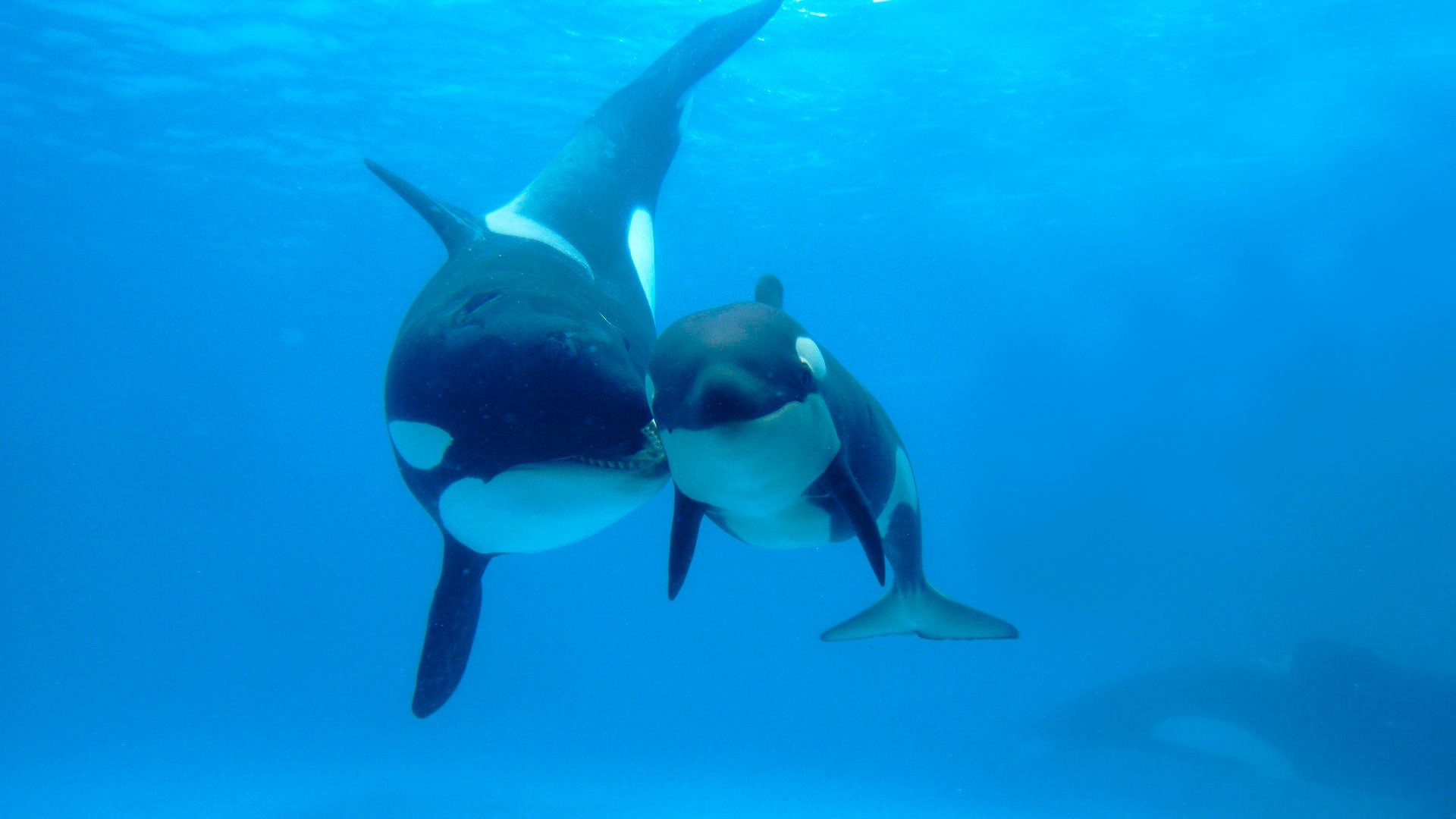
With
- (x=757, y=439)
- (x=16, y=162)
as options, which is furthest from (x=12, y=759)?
(x=757, y=439)

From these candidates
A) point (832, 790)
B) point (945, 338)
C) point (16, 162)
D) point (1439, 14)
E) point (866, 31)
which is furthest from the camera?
point (945, 338)

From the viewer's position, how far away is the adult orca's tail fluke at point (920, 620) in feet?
16.3

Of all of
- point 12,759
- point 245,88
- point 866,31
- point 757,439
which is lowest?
point 12,759

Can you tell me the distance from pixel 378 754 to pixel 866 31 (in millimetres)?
29542

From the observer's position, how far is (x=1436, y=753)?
16.2m

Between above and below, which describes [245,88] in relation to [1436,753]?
above

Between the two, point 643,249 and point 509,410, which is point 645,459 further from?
point 643,249

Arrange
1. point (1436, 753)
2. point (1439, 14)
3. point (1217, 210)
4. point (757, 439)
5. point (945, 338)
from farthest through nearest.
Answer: point (945, 338) → point (1217, 210) → point (1439, 14) → point (1436, 753) → point (757, 439)

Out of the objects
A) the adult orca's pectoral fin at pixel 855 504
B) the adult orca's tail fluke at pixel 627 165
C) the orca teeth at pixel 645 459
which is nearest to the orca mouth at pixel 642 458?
the orca teeth at pixel 645 459

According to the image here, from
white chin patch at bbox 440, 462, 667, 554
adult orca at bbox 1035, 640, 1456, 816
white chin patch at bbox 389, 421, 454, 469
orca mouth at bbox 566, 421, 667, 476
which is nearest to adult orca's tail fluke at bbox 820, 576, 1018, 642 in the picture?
white chin patch at bbox 440, 462, 667, 554

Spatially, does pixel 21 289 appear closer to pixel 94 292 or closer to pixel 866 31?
pixel 94 292

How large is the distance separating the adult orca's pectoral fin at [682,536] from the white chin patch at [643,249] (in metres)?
1.87

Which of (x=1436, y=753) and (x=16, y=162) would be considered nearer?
(x=1436, y=753)

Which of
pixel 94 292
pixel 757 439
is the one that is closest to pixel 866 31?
pixel 757 439
